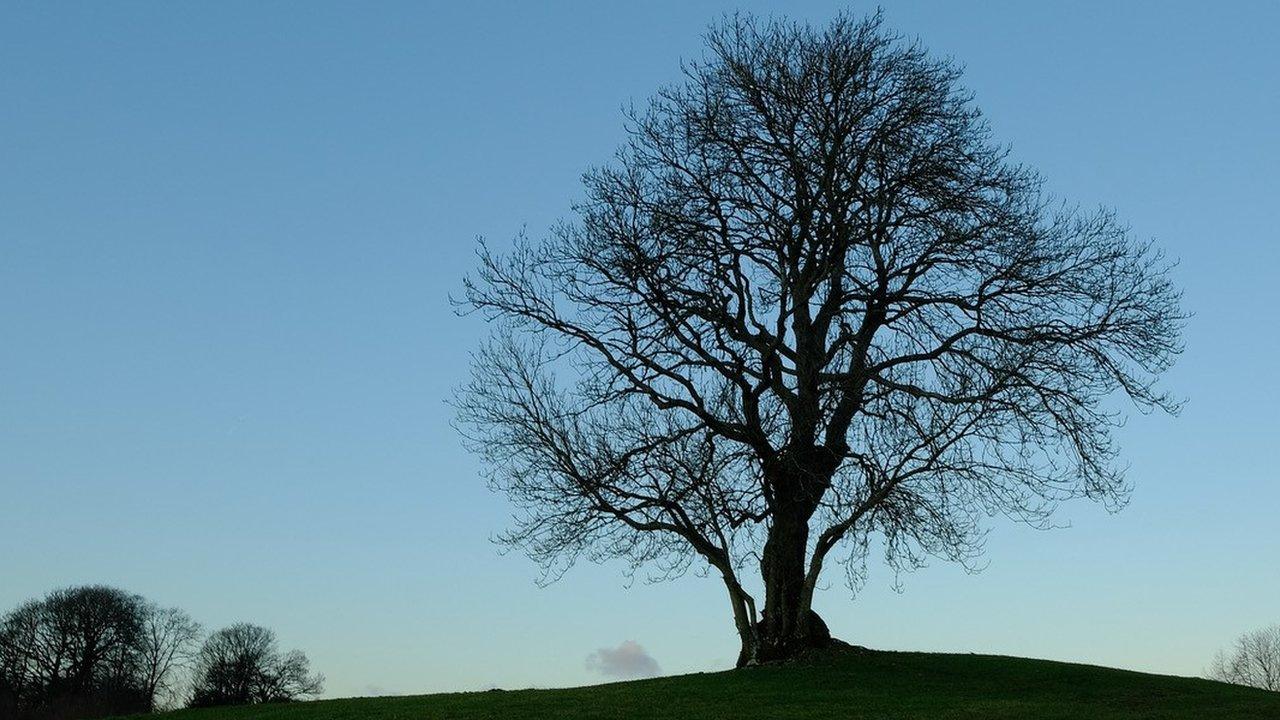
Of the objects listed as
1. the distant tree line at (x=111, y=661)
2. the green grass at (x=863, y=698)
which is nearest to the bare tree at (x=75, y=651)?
the distant tree line at (x=111, y=661)

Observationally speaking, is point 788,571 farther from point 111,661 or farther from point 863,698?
point 111,661

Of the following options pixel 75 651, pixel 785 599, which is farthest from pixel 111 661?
pixel 785 599

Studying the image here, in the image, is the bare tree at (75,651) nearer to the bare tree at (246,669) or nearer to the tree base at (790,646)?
the bare tree at (246,669)

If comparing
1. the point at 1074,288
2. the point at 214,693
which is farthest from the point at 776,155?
the point at 214,693

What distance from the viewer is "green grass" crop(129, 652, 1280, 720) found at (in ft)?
81.1

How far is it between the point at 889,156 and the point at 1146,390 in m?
8.48

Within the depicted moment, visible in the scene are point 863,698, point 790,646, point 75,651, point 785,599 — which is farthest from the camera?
point 75,651

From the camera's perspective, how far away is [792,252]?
32688mm

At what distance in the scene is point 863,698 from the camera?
25969mm

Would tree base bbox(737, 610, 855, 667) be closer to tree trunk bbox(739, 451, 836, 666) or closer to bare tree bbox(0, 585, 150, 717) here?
tree trunk bbox(739, 451, 836, 666)

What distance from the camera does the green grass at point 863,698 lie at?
973 inches

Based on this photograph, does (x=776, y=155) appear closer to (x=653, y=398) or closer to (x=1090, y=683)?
(x=653, y=398)

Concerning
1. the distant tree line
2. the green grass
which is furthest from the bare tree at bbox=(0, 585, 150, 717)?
the green grass

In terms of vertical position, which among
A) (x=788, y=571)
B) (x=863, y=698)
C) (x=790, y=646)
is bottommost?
(x=863, y=698)
